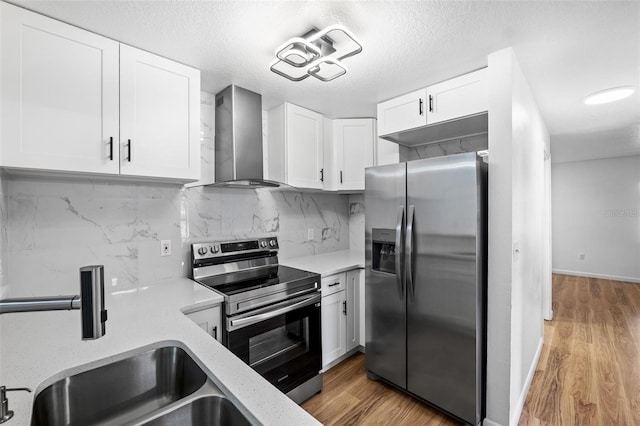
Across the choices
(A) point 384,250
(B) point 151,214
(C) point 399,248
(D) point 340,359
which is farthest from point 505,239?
(B) point 151,214

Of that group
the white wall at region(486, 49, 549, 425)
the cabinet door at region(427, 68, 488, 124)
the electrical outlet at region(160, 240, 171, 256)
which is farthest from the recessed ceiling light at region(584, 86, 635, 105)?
the electrical outlet at region(160, 240, 171, 256)

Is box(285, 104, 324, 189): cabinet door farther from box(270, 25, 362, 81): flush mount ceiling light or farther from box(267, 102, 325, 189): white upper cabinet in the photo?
box(270, 25, 362, 81): flush mount ceiling light

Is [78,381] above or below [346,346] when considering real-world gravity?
above

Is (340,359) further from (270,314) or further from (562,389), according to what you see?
(562,389)

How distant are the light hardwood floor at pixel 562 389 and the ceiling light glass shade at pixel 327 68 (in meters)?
2.19

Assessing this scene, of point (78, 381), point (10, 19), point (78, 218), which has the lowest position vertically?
point (78, 381)

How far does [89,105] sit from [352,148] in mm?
2116

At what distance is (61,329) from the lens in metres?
Result: 1.30

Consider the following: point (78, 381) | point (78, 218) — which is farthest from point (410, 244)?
point (78, 218)

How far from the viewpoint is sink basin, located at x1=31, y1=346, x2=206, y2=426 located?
36.5 inches

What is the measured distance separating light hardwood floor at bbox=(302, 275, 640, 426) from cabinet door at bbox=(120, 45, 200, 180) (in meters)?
1.90

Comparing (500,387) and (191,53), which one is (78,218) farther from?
(500,387)

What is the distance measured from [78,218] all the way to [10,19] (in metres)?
1.01

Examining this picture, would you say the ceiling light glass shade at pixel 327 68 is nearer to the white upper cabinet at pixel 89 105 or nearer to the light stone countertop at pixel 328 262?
the white upper cabinet at pixel 89 105
